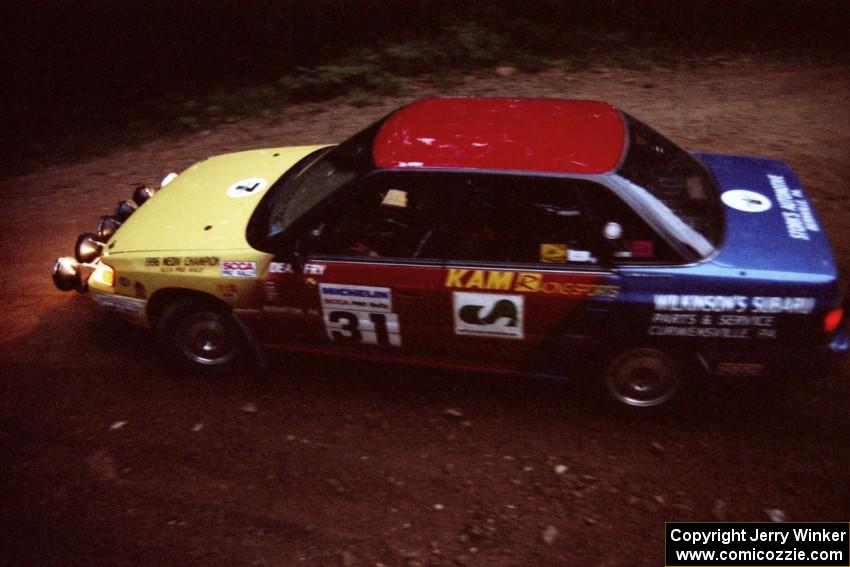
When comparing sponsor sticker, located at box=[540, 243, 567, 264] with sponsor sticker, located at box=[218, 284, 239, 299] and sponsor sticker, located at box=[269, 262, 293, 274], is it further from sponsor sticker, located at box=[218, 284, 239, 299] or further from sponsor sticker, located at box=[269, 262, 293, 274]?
sponsor sticker, located at box=[218, 284, 239, 299]

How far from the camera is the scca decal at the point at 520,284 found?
11.3 feet

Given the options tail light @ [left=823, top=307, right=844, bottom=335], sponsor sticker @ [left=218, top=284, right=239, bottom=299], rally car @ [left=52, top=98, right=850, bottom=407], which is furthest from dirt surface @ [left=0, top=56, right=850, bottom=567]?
sponsor sticker @ [left=218, top=284, right=239, bottom=299]

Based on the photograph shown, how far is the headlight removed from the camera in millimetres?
4211

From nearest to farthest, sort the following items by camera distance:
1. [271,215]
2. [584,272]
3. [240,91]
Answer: [584,272] → [271,215] → [240,91]

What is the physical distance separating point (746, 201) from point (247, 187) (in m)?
3.16

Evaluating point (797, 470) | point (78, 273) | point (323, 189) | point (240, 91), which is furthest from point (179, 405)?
point (240, 91)

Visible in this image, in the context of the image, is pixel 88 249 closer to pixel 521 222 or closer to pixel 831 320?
pixel 521 222

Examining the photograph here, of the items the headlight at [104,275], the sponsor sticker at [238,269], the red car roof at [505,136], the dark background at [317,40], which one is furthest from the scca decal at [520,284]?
the dark background at [317,40]

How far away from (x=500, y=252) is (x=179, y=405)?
91.8 inches

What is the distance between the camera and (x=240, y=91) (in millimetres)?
9000

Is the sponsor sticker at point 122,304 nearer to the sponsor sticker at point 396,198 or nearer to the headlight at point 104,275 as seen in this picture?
the headlight at point 104,275

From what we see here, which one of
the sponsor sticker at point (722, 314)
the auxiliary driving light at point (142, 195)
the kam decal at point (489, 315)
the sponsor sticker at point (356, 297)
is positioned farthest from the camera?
the auxiliary driving light at point (142, 195)

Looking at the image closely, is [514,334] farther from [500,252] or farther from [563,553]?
[563,553]

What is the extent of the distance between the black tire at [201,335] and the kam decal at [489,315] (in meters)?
1.51
